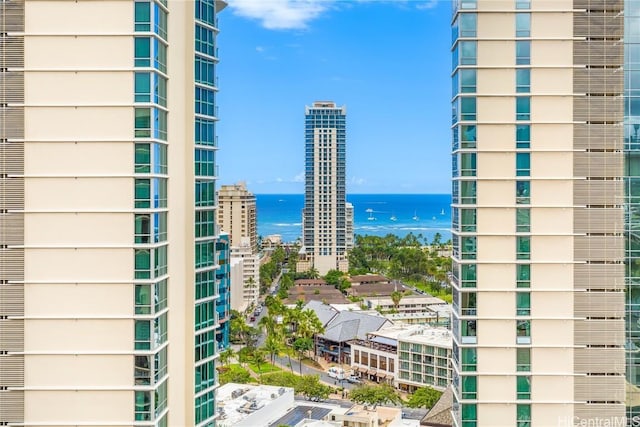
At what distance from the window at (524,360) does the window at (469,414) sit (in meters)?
0.44

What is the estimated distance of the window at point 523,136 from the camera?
A: 420 centimetres

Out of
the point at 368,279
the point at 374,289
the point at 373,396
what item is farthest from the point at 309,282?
the point at 373,396

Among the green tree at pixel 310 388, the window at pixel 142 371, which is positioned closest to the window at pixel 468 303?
the window at pixel 142 371

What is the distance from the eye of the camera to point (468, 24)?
4.23 meters

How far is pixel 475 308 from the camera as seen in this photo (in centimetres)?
425

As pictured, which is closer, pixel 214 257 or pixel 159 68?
pixel 159 68

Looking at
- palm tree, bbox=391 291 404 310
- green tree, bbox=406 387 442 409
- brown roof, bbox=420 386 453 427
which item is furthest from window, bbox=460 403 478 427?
palm tree, bbox=391 291 404 310

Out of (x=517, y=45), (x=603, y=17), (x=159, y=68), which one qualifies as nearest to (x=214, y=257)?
(x=159, y=68)

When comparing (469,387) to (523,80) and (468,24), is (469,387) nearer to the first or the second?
(523,80)

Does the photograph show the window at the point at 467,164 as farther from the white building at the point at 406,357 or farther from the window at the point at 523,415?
the white building at the point at 406,357

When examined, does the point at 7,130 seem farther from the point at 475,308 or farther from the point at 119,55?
the point at 475,308

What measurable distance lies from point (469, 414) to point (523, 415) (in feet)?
1.29

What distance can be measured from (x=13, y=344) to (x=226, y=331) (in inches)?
429

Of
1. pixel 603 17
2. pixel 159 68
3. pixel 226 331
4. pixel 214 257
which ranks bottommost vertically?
pixel 226 331
